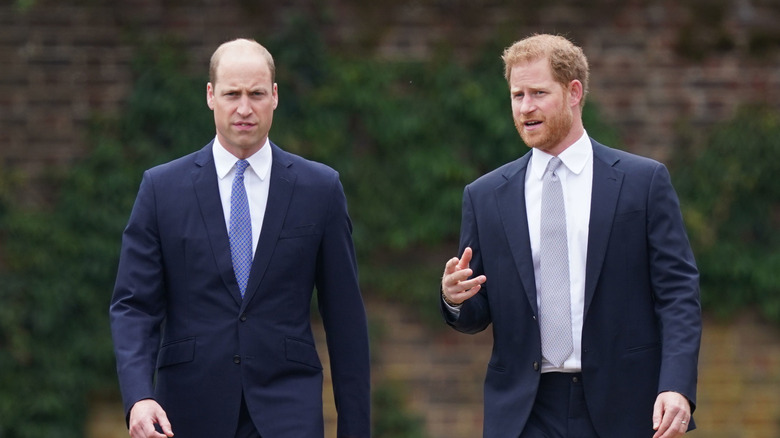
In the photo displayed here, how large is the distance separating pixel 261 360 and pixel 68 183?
4201 mm

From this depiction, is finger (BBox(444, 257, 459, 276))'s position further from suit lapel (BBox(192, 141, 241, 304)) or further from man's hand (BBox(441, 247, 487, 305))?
suit lapel (BBox(192, 141, 241, 304))

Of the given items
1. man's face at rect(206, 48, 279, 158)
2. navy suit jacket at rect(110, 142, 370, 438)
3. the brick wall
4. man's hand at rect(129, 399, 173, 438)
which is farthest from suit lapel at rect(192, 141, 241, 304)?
the brick wall

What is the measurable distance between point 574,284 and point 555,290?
73 millimetres

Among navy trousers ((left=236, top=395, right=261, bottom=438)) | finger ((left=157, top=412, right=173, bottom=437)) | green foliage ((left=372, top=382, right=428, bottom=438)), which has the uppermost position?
Answer: finger ((left=157, top=412, right=173, bottom=437))

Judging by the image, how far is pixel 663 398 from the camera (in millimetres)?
4559

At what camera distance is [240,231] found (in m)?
4.95

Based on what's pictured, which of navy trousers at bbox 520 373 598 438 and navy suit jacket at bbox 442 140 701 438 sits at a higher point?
navy suit jacket at bbox 442 140 701 438

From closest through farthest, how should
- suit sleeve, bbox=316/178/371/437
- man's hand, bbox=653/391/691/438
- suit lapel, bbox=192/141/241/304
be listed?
1. man's hand, bbox=653/391/691/438
2. suit lapel, bbox=192/141/241/304
3. suit sleeve, bbox=316/178/371/437

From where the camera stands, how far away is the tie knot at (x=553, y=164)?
4.96 meters

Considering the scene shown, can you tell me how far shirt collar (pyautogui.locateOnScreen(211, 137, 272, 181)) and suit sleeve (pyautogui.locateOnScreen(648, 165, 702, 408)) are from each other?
1.47m

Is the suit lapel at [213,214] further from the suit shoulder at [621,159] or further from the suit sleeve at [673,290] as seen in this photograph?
the suit sleeve at [673,290]

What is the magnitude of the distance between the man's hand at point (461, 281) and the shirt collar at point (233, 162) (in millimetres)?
861

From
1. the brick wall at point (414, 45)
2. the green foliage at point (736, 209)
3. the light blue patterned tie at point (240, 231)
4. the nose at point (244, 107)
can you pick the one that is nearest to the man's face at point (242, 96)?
the nose at point (244, 107)

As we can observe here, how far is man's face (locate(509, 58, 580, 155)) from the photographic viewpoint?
192 inches
